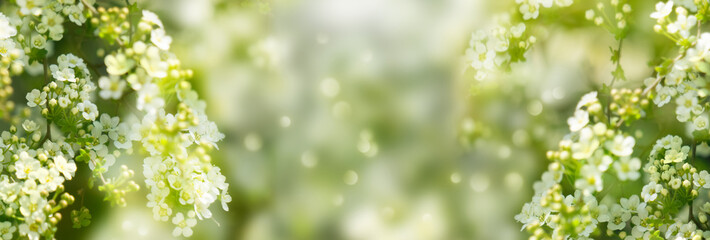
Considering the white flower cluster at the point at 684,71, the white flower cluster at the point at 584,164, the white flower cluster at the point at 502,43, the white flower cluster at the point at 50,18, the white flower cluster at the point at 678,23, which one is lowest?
the white flower cluster at the point at 584,164

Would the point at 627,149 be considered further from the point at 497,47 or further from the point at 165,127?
the point at 165,127

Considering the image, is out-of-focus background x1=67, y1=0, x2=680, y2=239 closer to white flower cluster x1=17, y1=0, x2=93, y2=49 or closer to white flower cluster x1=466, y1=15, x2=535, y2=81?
white flower cluster x1=466, y1=15, x2=535, y2=81

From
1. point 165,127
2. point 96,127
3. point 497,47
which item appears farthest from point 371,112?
point 96,127

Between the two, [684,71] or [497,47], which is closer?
[684,71]

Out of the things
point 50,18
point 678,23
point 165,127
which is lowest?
point 165,127

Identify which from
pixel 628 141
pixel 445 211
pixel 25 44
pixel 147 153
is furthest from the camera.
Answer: pixel 445 211

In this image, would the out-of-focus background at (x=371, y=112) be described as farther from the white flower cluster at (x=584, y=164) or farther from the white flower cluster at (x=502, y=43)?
the white flower cluster at (x=584, y=164)

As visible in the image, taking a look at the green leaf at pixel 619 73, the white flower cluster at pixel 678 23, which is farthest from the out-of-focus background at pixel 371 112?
the white flower cluster at pixel 678 23

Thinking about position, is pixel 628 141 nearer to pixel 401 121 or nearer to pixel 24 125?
pixel 401 121

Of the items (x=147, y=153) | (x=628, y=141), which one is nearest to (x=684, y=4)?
(x=628, y=141)
